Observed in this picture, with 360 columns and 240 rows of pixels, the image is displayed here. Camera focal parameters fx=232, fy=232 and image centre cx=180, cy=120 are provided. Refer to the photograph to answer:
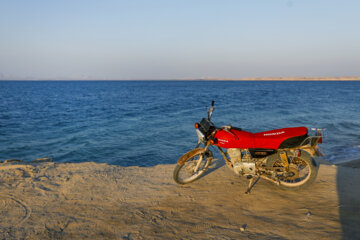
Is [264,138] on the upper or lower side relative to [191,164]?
upper

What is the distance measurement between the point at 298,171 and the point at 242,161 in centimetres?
121

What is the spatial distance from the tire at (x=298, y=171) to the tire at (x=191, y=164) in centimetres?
144

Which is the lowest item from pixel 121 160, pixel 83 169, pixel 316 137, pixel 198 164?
pixel 121 160

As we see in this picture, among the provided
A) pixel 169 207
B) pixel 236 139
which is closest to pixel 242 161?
pixel 236 139

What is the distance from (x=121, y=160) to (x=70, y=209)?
564 cm

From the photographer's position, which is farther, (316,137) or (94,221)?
(316,137)

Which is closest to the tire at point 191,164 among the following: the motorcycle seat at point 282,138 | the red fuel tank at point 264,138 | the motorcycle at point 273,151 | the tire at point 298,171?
the motorcycle at point 273,151

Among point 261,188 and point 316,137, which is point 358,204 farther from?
point 261,188

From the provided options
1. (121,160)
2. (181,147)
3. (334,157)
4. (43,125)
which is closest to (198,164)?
(121,160)

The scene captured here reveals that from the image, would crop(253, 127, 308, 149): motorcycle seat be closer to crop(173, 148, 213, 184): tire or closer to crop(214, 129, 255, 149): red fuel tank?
crop(214, 129, 255, 149): red fuel tank

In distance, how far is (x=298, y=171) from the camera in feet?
16.4

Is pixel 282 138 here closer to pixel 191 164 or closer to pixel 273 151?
pixel 273 151

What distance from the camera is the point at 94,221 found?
406cm

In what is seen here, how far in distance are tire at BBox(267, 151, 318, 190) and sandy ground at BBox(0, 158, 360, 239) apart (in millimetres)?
192
